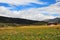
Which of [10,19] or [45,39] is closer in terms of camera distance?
[45,39]

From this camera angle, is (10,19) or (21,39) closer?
(21,39)

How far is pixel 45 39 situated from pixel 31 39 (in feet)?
6.63

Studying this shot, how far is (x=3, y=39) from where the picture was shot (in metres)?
30.7

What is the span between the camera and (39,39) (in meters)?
30.3

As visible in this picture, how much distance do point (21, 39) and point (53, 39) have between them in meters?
4.75

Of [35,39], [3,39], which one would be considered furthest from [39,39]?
[3,39]

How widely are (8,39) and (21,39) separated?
1.97 meters

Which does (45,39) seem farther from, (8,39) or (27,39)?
(8,39)

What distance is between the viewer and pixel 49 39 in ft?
102

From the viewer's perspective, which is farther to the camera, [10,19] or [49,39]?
[10,19]

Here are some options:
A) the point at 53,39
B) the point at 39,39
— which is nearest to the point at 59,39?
the point at 53,39

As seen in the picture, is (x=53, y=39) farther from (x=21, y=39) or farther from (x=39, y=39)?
(x=21, y=39)

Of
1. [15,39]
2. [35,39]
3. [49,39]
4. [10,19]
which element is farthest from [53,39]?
[10,19]

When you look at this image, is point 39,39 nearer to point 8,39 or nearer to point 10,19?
point 8,39
